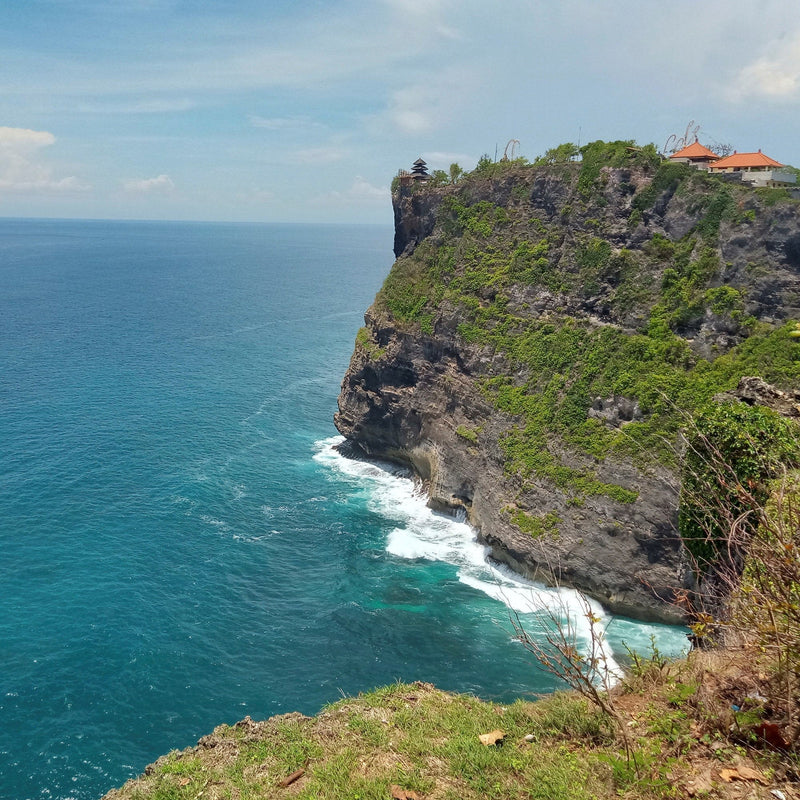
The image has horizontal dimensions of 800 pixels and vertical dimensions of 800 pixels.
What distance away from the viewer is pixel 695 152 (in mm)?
52469

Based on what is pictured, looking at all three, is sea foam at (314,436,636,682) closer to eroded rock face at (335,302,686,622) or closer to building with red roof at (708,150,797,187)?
eroded rock face at (335,302,686,622)

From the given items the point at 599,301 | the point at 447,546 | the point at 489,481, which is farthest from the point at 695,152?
the point at 447,546

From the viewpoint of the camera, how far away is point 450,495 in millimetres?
55625

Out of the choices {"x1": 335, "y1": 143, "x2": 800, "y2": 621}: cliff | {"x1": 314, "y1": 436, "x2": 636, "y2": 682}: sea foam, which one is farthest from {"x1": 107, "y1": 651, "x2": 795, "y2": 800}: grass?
{"x1": 335, "y1": 143, "x2": 800, "y2": 621}: cliff

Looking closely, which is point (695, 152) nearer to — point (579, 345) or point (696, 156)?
point (696, 156)

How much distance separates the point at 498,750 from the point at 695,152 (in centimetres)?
5459

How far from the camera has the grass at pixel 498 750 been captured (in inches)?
461

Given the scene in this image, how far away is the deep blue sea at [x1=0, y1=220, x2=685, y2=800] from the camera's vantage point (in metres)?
32.3

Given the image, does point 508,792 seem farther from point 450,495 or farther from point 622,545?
point 450,495

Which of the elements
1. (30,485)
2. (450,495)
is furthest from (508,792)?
(30,485)

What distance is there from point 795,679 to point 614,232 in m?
45.9

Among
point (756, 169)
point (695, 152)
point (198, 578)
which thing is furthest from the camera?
point (695, 152)

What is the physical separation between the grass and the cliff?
23350mm

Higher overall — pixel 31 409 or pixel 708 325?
pixel 708 325
